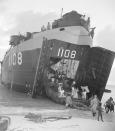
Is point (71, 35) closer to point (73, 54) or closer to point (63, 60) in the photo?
point (73, 54)

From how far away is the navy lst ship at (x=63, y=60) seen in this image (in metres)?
19.7

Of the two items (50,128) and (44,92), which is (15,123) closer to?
(50,128)

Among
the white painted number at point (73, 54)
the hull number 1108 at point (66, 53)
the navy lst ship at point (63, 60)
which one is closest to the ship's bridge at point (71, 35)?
the navy lst ship at point (63, 60)

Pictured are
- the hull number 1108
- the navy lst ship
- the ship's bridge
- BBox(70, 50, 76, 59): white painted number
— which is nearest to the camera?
the navy lst ship

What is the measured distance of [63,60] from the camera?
2050 centimetres

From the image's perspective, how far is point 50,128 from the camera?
1057cm

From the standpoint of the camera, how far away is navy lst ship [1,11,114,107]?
19.7m

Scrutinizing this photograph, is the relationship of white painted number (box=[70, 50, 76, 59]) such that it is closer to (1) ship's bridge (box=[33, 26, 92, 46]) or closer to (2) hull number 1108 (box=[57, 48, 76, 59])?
Result: (2) hull number 1108 (box=[57, 48, 76, 59])

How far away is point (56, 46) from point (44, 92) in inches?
151

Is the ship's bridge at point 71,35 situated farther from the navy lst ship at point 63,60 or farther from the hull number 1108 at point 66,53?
the hull number 1108 at point 66,53

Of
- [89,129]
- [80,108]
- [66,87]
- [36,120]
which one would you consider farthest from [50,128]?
[66,87]

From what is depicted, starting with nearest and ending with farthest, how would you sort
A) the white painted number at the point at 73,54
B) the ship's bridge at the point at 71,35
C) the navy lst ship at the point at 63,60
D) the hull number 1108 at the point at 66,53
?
the navy lst ship at the point at 63,60
the hull number 1108 at the point at 66,53
the white painted number at the point at 73,54
the ship's bridge at the point at 71,35

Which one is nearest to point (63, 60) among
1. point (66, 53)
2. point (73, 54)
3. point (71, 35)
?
point (66, 53)

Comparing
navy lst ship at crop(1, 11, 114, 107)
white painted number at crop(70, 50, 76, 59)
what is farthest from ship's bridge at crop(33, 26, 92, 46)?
white painted number at crop(70, 50, 76, 59)
